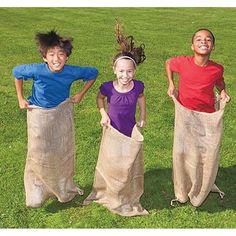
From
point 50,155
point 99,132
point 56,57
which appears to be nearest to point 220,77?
point 56,57

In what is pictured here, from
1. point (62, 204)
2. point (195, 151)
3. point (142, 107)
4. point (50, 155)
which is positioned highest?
point (142, 107)

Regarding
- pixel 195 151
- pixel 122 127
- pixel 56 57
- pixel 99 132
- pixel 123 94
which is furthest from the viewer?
pixel 99 132

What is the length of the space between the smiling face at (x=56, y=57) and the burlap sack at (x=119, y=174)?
35.8 inches

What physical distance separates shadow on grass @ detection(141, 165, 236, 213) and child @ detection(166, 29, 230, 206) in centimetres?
35

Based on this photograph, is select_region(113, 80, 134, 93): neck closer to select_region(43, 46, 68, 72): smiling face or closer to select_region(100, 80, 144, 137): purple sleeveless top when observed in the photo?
select_region(100, 80, 144, 137): purple sleeveless top

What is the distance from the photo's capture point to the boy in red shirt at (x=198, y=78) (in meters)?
5.47

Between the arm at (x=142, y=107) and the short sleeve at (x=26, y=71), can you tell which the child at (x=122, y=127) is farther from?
the short sleeve at (x=26, y=71)

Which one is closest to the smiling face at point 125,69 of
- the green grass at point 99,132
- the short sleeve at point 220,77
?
the short sleeve at point 220,77

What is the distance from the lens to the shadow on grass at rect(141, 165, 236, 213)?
618 centimetres

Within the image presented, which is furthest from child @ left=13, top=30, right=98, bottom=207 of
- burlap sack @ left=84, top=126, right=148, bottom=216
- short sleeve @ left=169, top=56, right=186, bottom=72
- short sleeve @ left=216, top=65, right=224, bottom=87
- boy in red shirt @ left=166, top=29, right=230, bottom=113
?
short sleeve @ left=216, top=65, right=224, bottom=87

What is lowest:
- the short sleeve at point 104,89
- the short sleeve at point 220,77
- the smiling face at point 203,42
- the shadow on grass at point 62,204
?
the shadow on grass at point 62,204

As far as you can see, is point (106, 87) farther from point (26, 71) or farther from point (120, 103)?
point (26, 71)

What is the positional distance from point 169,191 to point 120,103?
1.70 meters

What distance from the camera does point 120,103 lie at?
5504mm
